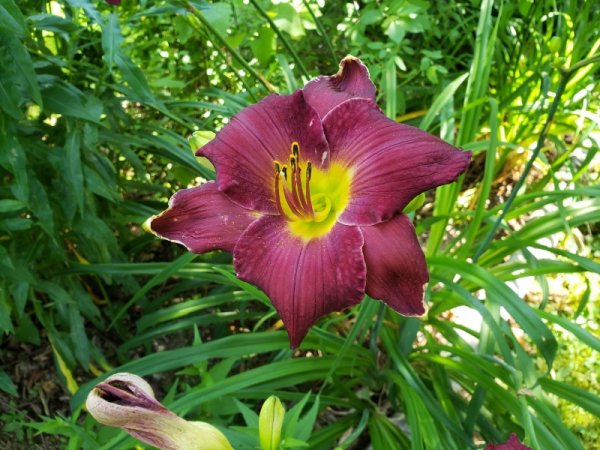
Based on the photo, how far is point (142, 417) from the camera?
77cm

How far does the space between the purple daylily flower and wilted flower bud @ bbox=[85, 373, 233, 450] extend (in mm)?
169

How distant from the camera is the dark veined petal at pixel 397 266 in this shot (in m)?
0.82

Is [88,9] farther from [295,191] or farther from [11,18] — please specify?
[295,191]

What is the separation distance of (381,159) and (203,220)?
0.28 m

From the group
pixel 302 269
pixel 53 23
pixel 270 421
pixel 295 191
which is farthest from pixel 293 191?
pixel 53 23

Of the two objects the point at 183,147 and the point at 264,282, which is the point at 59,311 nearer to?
the point at 183,147

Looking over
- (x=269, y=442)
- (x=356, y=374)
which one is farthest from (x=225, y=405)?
(x=269, y=442)

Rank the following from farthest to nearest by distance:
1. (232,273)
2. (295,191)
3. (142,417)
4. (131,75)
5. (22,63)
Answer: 1. (232,273)
2. (131,75)
3. (22,63)
4. (295,191)
5. (142,417)

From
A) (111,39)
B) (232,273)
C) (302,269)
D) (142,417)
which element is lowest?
(232,273)

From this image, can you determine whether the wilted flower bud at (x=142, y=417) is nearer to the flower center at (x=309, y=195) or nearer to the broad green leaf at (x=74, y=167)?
the flower center at (x=309, y=195)

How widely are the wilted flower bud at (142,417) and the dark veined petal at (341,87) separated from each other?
18.1 inches

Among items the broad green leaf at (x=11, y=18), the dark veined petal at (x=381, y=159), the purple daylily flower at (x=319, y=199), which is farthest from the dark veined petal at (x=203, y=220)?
the broad green leaf at (x=11, y=18)

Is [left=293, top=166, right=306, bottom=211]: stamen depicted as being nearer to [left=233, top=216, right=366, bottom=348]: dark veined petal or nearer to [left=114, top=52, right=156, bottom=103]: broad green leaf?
[left=233, top=216, right=366, bottom=348]: dark veined petal

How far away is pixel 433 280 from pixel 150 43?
3.96 feet
